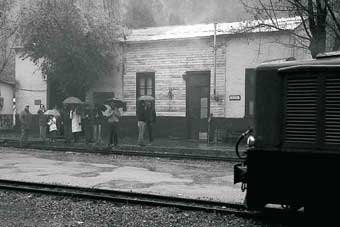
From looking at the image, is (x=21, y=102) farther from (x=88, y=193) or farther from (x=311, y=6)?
(x=88, y=193)

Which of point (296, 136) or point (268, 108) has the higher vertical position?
point (268, 108)

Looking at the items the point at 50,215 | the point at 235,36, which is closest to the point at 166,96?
the point at 235,36

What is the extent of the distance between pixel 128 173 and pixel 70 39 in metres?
13.3

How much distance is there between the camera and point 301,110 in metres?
6.27

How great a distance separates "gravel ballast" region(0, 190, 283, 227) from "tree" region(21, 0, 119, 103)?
16333 millimetres

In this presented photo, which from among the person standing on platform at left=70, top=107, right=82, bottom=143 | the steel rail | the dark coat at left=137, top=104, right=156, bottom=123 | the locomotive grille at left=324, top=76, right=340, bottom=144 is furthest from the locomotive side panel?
the person standing on platform at left=70, top=107, right=82, bottom=143

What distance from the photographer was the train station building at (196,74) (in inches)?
871

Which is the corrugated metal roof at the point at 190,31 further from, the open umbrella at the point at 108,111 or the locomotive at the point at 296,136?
the locomotive at the point at 296,136

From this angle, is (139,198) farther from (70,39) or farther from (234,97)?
(70,39)

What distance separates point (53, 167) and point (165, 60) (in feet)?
38.8

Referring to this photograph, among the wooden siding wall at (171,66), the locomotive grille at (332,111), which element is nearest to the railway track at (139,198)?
the locomotive grille at (332,111)

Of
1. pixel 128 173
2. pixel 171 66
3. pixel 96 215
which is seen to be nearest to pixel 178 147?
pixel 171 66

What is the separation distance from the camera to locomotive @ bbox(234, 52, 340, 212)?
235 inches

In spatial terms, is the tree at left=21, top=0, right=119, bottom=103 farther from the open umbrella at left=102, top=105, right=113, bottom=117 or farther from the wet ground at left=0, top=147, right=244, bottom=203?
the wet ground at left=0, top=147, right=244, bottom=203
